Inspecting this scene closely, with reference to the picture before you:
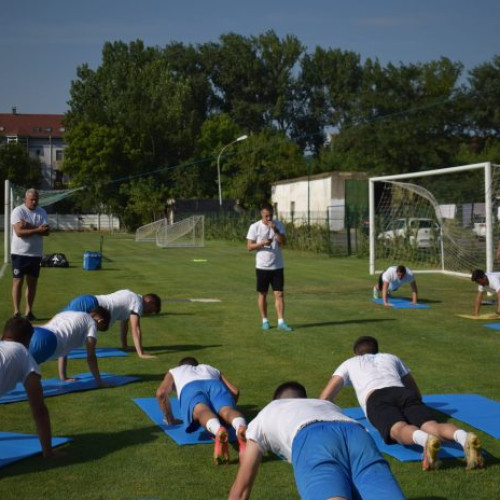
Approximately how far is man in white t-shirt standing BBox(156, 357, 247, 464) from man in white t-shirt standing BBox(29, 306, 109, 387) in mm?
1357

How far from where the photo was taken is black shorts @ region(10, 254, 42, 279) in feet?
43.4

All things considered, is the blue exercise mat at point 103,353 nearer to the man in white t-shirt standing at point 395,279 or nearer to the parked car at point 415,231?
the man in white t-shirt standing at point 395,279

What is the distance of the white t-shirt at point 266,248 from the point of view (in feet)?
41.9

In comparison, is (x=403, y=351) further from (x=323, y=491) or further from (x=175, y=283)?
(x=175, y=283)

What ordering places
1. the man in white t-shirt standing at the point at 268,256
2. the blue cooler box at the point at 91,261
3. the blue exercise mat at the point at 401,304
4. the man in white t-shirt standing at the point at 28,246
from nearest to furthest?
1. the man in white t-shirt standing at the point at 268,256
2. the man in white t-shirt standing at the point at 28,246
3. the blue exercise mat at the point at 401,304
4. the blue cooler box at the point at 91,261

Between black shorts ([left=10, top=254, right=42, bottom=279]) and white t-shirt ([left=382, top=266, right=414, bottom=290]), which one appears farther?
white t-shirt ([left=382, top=266, right=414, bottom=290])

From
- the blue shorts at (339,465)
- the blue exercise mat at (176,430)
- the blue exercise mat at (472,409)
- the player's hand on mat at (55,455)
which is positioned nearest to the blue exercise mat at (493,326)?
the blue exercise mat at (472,409)

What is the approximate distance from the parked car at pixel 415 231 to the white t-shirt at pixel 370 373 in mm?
19403

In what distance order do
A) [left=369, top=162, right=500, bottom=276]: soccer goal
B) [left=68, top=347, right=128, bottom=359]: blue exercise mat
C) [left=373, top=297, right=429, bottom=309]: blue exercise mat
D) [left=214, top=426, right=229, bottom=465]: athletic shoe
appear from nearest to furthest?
[left=214, top=426, right=229, bottom=465]: athletic shoe < [left=68, top=347, right=128, bottom=359]: blue exercise mat < [left=373, top=297, right=429, bottom=309]: blue exercise mat < [left=369, top=162, right=500, bottom=276]: soccer goal

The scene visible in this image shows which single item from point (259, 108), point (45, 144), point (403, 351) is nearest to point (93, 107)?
point (259, 108)

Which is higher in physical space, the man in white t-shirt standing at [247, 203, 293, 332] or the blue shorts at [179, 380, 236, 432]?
the man in white t-shirt standing at [247, 203, 293, 332]

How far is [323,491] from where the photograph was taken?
3971 millimetres

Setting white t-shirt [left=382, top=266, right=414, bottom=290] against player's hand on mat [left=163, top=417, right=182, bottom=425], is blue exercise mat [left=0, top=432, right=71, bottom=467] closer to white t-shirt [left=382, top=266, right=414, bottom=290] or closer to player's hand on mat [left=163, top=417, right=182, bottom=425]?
player's hand on mat [left=163, top=417, right=182, bottom=425]

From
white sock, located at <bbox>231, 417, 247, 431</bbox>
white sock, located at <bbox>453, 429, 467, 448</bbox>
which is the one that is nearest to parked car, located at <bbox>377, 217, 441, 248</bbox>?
white sock, located at <bbox>453, 429, 467, 448</bbox>
